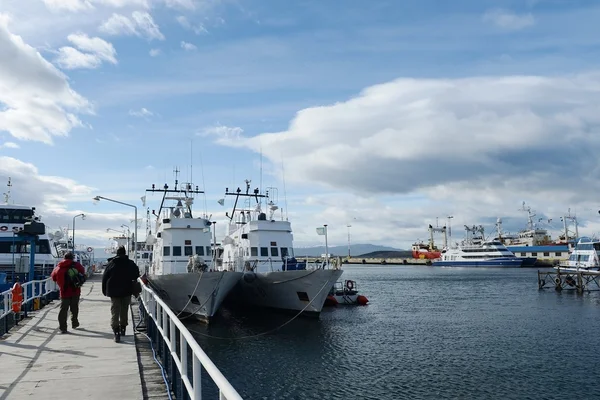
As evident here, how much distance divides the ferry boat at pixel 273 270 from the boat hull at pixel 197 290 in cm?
322

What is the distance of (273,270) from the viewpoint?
33.7 metres

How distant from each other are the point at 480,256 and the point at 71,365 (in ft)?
435

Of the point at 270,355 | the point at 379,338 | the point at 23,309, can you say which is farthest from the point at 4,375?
the point at 379,338

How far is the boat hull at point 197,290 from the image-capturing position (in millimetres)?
26000

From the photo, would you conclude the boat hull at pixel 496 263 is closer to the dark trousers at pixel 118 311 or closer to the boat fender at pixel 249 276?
the boat fender at pixel 249 276

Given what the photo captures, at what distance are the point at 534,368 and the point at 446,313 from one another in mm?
18047

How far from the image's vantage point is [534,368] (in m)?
19.5

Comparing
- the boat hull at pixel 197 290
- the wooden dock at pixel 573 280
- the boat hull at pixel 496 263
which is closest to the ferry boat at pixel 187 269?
the boat hull at pixel 197 290

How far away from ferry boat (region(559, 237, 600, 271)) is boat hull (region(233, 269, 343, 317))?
40.4m

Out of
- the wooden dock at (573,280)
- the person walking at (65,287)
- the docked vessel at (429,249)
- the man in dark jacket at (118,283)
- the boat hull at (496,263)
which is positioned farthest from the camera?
the docked vessel at (429,249)

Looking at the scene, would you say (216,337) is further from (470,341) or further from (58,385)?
(58,385)

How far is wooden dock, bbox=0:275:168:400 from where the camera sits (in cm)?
776

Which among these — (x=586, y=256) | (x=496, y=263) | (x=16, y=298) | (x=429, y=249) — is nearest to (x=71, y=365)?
(x=16, y=298)

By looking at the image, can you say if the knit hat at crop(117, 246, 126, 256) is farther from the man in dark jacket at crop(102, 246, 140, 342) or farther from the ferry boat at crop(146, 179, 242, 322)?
the ferry boat at crop(146, 179, 242, 322)
